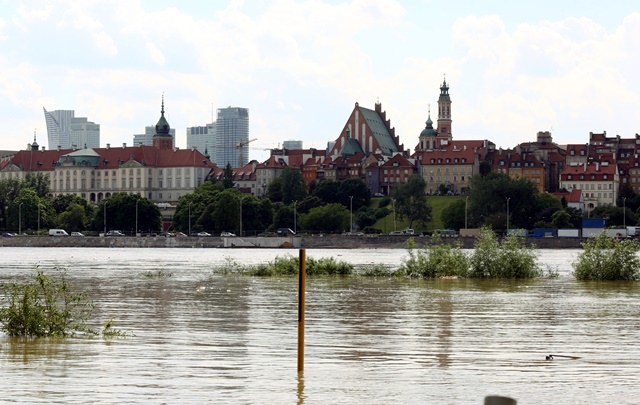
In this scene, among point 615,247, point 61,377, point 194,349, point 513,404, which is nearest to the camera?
point 513,404

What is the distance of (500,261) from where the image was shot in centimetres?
5984

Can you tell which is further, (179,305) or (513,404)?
(179,305)

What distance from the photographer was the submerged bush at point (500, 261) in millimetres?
59531

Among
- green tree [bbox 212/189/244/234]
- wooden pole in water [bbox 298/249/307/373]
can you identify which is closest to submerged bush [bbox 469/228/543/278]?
wooden pole in water [bbox 298/249/307/373]

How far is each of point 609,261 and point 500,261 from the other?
4.67 m

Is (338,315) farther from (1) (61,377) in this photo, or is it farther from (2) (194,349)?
(1) (61,377)

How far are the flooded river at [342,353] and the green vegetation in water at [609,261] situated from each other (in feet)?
46.7

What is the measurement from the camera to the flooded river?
64.0 ft

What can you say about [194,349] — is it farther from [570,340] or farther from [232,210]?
[232,210]

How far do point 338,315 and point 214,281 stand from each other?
2371 centimetres

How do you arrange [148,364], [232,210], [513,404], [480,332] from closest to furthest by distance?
[513,404] → [148,364] → [480,332] → [232,210]

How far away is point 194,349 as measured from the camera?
2561 centimetres

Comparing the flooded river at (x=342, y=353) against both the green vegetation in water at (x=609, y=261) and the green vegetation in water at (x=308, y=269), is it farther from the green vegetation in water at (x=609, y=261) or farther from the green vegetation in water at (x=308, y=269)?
the green vegetation in water at (x=308, y=269)

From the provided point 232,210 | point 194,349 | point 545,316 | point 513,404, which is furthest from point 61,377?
point 232,210
